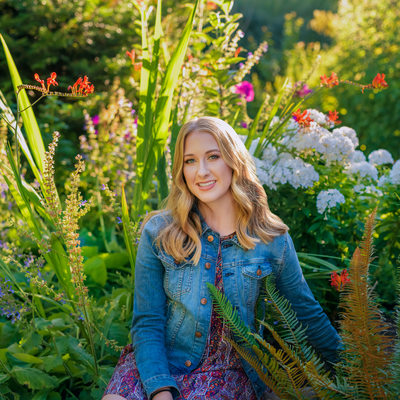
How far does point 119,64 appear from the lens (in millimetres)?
4684

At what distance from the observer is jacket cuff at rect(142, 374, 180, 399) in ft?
4.94

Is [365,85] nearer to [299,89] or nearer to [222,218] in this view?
[299,89]

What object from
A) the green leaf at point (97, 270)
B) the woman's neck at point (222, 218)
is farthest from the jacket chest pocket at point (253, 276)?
the green leaf at point (97, 270)

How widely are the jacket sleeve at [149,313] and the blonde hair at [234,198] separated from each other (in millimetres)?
69

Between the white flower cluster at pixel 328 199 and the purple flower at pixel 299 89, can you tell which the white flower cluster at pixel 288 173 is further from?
the purple flower at pixel 299 89

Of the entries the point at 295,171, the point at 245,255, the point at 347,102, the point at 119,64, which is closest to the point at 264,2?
the point at 347,102

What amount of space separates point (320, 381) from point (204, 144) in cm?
87

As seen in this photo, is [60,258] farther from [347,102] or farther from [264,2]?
[264,2]

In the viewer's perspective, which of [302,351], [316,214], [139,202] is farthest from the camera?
[316,214]

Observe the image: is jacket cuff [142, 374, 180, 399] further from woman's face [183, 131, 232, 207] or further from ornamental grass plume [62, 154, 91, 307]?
woman's face [183, 131, 232, 207]

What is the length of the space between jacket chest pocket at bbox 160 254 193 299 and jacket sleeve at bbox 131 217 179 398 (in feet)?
0.10

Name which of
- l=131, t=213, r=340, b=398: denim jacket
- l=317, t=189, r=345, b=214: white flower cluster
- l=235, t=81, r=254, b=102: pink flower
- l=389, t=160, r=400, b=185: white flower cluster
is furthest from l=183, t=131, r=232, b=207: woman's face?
l=235, t=81, r=254, b=102: pink flower

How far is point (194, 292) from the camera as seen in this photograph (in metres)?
→ 1.67

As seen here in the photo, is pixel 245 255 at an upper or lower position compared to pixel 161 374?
upper
